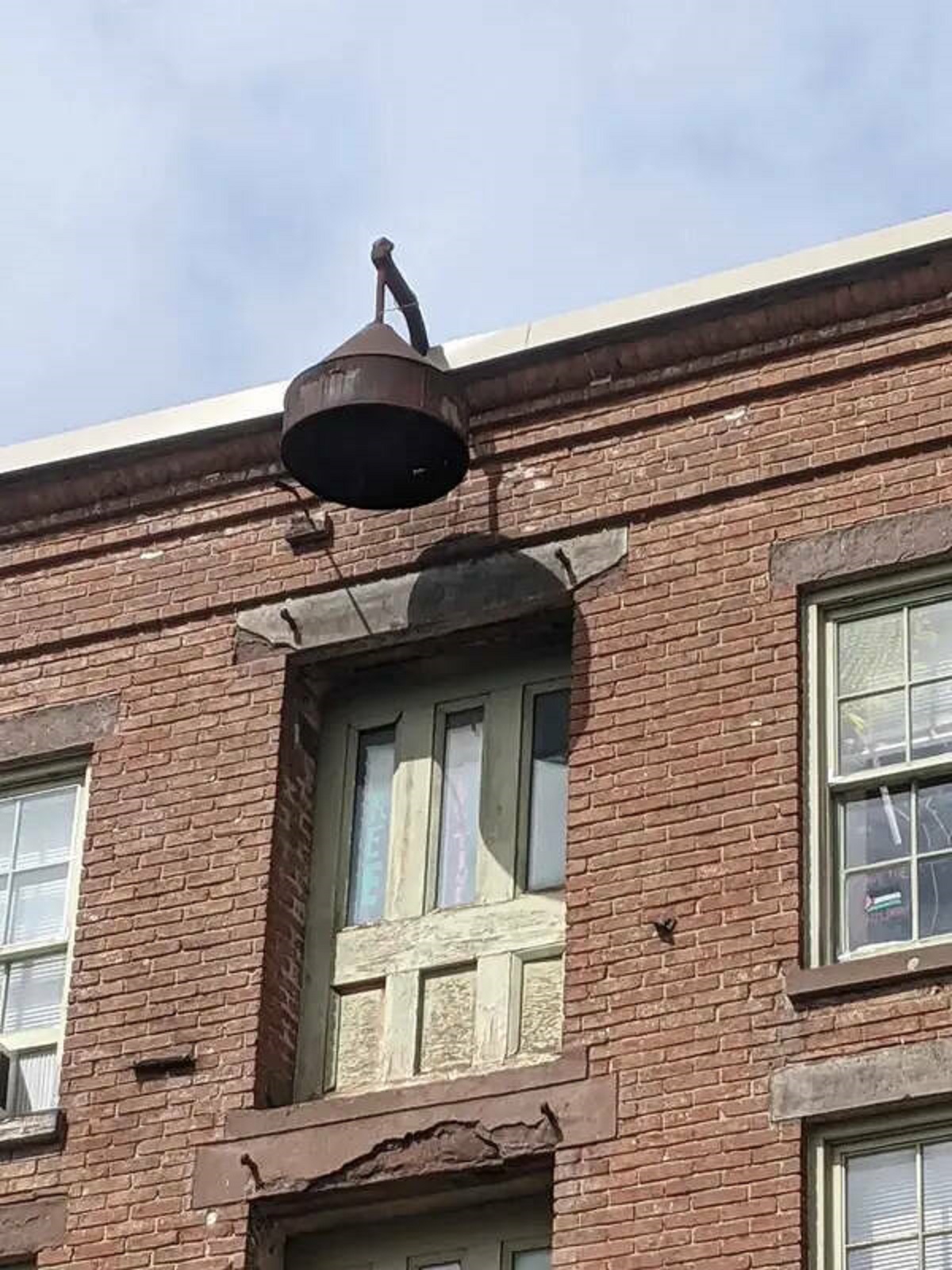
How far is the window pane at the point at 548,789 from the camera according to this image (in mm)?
18547

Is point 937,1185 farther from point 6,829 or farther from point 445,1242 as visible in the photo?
point 6,829

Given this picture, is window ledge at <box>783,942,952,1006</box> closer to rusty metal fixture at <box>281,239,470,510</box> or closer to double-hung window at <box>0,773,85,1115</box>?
rusty metal fixture at <box>281,239,470,510</box>

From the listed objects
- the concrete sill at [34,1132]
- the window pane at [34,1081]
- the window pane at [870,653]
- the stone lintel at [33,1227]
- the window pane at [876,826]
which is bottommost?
the stone lintel at [33,1227]

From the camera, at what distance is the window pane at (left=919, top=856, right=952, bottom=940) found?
56.2ft

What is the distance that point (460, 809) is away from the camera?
18953mm

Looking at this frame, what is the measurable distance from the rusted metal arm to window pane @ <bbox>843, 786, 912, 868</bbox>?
3765 millimetres

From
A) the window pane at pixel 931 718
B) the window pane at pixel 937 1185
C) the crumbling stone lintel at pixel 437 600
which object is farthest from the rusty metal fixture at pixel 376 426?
the window pane at pixel 937 1185

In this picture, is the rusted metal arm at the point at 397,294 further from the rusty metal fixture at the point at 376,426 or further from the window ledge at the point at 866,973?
the window ledge at the point at 866,973

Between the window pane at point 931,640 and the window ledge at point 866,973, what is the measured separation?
1.61 meters

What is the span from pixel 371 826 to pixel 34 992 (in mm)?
2043

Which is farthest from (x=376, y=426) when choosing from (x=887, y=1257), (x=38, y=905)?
(x=887, y=1257)

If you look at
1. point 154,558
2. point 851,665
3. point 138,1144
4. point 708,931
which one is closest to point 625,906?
point 708,931

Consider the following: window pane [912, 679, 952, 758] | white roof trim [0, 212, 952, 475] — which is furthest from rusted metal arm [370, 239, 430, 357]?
window pane [912, 679, 952, 758]

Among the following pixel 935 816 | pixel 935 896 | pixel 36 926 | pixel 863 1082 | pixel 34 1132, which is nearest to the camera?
pixel 863 1082
